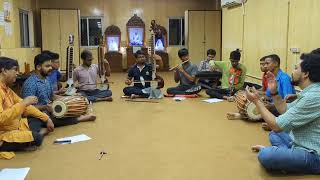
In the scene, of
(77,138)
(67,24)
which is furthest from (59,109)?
(67,24)

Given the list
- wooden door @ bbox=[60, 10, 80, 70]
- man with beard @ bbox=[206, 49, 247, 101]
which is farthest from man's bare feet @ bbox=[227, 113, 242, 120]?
wooden door @ bbox=[60, 10, 80, 70]

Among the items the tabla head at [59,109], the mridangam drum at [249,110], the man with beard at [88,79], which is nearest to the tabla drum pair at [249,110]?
the mridangam drum at [249,110]

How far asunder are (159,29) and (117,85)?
5.42 metres

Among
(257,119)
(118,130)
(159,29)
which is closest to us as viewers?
(118,130)

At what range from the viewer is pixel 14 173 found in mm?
3160

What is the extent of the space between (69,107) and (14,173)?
1.90 meters

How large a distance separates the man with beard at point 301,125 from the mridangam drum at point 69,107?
2.76m

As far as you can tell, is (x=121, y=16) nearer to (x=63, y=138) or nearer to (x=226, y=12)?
(x=226, y=12)

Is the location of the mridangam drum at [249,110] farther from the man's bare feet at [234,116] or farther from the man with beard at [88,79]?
the man with beard at [88,79]

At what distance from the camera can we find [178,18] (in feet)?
49.9

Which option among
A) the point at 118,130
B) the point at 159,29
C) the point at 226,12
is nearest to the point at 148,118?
the point at 118,130

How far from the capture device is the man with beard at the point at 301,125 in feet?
8.96

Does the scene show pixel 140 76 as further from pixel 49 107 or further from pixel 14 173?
pixel 14 173

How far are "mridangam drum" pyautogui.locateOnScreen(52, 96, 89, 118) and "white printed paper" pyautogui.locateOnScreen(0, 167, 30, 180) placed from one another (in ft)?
5.24
